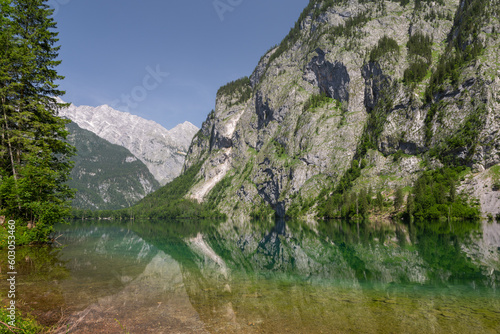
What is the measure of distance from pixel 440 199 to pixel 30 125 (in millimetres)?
126678

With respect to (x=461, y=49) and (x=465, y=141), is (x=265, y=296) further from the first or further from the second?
(x=461, y=49)

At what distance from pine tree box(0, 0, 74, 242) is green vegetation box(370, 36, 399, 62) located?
657 ft

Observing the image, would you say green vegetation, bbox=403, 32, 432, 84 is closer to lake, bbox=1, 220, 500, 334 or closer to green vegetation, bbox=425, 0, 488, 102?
green vegetation, bbox=425, 0, 488, 102

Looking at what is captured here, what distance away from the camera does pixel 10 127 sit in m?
30.5

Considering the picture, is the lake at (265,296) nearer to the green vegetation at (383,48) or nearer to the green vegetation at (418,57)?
the green vegetation at (418,57)

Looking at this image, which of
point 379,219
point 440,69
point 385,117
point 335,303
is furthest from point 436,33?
point 335,303

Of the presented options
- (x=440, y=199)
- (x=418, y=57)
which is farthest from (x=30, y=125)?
(x=418, y=57)

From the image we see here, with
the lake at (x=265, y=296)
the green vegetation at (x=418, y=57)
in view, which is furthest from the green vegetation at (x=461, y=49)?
the lake at (x=265, y=296)

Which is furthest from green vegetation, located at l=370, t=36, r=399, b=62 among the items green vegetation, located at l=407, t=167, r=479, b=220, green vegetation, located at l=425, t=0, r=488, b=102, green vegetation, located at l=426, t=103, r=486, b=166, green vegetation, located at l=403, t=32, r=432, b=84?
green vegetation, located at l=407, t=167, r=479, b=220

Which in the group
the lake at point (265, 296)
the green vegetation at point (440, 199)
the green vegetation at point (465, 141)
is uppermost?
the green vegetation at point (465, 141)

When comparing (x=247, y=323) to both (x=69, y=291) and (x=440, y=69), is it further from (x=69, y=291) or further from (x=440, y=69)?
(x=440, y=69)

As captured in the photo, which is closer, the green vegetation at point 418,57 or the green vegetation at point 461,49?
the green vegetation at point 461,49

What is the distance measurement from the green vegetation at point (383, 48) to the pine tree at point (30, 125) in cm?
20040

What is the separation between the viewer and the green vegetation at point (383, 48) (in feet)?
604
